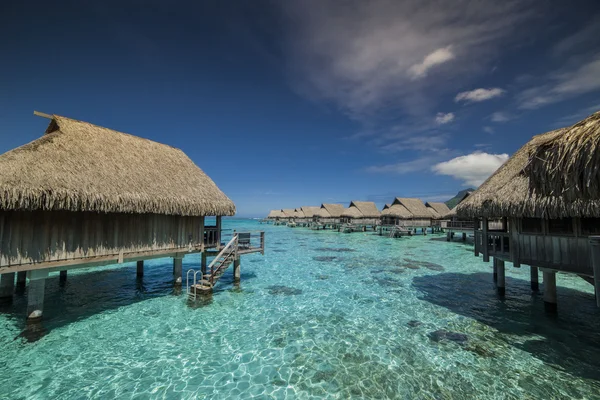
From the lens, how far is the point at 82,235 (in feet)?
29.4

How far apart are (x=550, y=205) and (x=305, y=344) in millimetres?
8835

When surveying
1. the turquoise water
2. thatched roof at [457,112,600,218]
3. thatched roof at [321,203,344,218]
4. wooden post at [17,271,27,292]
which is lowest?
the turquoise water

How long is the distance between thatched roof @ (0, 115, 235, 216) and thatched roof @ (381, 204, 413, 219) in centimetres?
3645

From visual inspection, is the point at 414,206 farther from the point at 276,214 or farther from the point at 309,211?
the point at 276,214

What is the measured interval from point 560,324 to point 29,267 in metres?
17.5

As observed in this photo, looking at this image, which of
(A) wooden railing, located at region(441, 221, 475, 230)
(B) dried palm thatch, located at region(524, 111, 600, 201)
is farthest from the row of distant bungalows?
(B) dried palm thatch, located at region(524, 111, 600, 201)

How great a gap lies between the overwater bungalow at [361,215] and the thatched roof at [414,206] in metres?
6.67

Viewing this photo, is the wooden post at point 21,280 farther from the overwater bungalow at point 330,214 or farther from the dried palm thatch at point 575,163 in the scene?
the overwater bungalow at point 330,214

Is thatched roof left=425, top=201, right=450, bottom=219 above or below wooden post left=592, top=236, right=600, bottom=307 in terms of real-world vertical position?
→ above

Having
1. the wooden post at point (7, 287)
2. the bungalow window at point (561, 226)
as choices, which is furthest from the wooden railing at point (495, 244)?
the wooden post at point (7, 287)

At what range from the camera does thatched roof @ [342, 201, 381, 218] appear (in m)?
52.4

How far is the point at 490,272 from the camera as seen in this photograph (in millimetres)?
16844

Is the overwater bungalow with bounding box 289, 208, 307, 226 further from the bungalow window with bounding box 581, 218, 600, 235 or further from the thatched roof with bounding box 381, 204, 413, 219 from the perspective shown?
the bungalow window with bounding box 581, 218, 600, 235

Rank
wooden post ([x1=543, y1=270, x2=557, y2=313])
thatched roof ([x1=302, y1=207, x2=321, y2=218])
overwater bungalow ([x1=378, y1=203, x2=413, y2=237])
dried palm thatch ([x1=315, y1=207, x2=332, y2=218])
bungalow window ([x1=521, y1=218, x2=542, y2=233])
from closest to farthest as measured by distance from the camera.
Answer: bungalow window ([x1=521, y1=218, x2=542, y2=233]) → wooden post ([x1=543, y1=270, x2=557, y2=313]) → overwater bungalow ([x1=378, y1=203, x2=413, y2=237]) → dried palm thatch ([x1=315, y1=207, x2=332, y2=218]) → thatched roof ([x1=302, y1=207, x2=321, y2=218])
